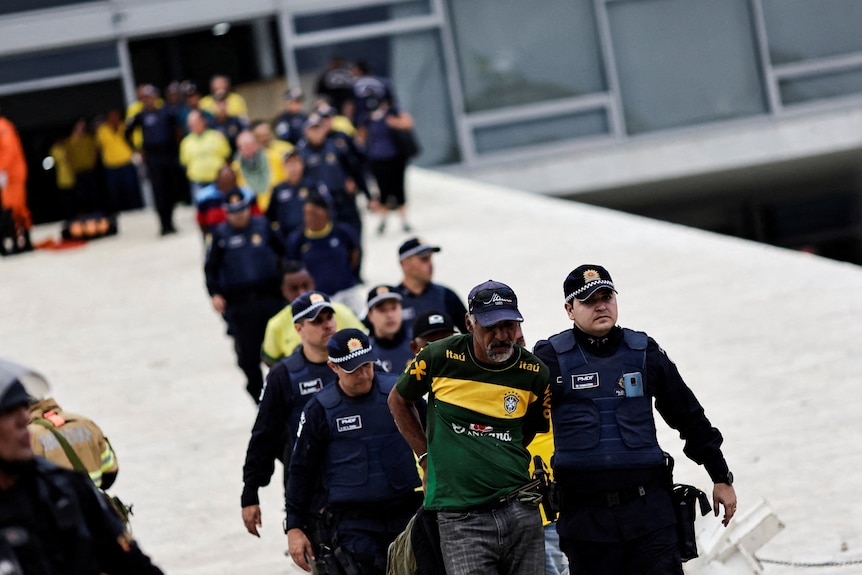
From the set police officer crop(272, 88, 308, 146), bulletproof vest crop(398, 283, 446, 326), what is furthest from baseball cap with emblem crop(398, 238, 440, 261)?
police officer crop(272, 88, 308, 146)

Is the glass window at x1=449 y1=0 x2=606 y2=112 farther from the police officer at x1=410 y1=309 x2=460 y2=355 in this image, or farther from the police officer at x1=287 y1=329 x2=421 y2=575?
the police officer at x1=287 y1=329 x2=421 y2=575

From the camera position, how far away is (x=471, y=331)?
6.03 m

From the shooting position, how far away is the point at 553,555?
23.2 feet

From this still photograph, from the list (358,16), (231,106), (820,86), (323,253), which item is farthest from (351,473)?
(820,86)

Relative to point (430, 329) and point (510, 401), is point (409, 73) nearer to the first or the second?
point (430, 329)

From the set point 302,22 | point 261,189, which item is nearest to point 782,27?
point 302,22

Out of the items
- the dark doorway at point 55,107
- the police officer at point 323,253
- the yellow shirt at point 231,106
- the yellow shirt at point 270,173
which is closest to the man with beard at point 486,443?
the police officer at point 323,253

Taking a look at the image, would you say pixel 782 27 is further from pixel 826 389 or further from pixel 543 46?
pixel 826 389

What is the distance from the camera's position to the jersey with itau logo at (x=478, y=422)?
19.2ft

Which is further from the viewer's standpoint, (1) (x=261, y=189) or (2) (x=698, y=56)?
(2) (x=698, y=56)

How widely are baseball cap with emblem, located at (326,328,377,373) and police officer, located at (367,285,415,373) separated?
77.0 inches

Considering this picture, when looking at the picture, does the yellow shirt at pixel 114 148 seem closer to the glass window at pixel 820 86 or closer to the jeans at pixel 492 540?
the glass window at pixel 820 86

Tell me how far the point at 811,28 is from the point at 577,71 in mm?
4158

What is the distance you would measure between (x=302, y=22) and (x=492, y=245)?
29.6 ft
